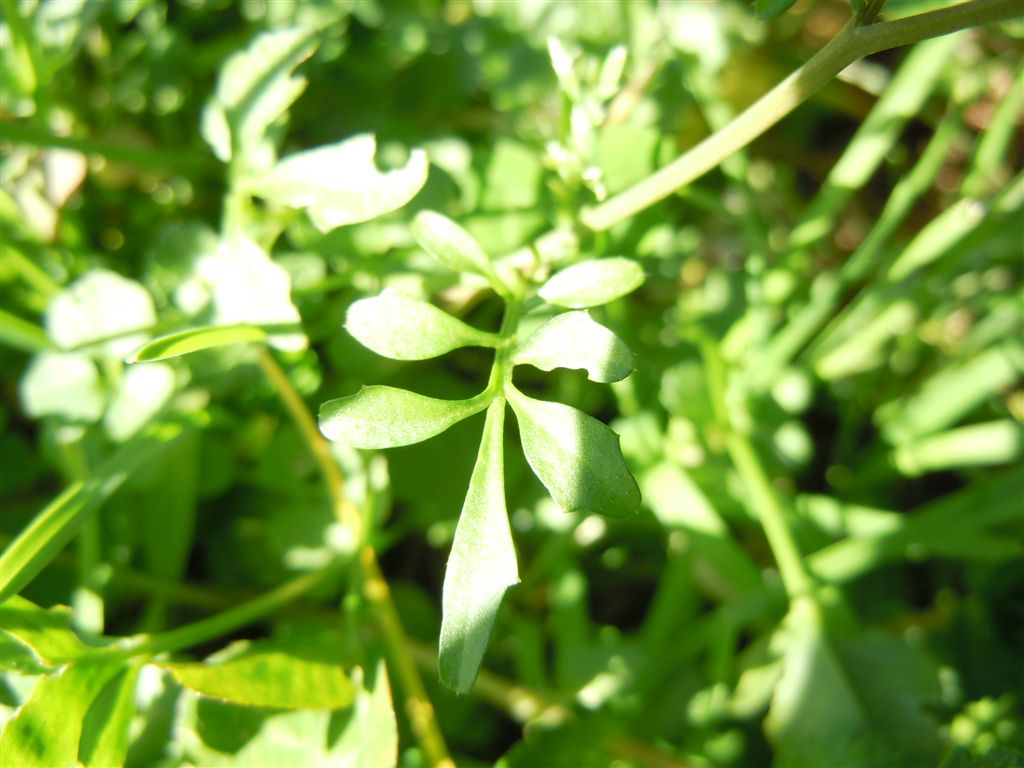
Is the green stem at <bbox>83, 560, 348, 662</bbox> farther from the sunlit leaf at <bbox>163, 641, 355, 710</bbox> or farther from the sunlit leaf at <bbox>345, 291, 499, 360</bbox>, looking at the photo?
the sunlit leaf at <bbox>345, 291, 499, 360</bbox>

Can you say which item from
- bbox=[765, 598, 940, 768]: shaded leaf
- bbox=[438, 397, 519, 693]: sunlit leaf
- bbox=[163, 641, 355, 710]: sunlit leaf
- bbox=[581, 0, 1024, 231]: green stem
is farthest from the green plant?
bbox=[765, 598, 940, 768]: shaded leaf

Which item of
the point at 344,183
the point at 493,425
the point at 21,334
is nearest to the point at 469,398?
the point at 493,425

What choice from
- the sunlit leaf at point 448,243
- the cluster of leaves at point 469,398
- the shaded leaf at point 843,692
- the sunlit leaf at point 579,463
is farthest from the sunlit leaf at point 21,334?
the shaded leaf at point 843,692

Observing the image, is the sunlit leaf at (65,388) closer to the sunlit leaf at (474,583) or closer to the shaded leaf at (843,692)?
the sunlit leaf at (474,583)

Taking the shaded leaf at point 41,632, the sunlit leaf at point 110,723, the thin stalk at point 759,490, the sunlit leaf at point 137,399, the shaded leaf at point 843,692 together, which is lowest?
the shaded leaf at point 843,692

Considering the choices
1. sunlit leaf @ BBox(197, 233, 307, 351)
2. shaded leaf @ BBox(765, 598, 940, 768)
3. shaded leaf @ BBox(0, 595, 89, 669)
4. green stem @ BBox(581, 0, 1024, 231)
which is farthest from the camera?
shaded leaf @ BBox(765, 598, 940, 768)

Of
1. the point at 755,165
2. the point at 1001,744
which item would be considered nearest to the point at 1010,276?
the point at 755,165

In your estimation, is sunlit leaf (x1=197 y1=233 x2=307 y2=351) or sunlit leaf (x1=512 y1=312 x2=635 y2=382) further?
sunlit leaf (x1=197 y1=233 x2=307 y2=351)
